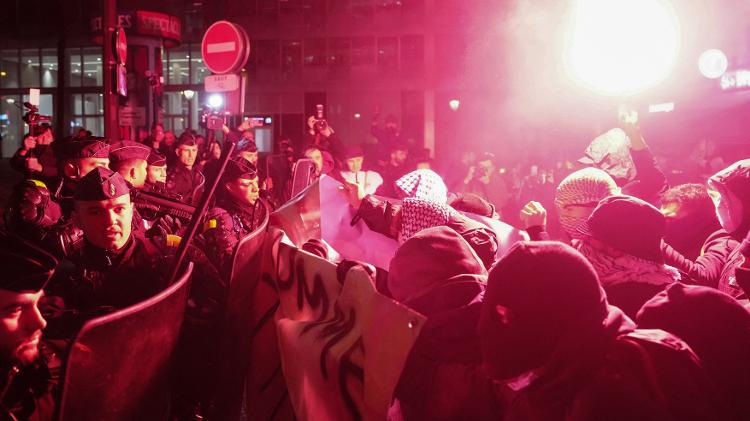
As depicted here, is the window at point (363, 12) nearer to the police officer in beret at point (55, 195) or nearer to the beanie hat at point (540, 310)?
the police officer in beret at point (55, 195)

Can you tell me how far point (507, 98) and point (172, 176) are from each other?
72.0 ft

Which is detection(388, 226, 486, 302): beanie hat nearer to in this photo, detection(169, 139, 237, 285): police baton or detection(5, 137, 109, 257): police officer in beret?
detection(169, 139, 237, 285): police baton

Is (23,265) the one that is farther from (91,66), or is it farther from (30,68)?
(30,68)

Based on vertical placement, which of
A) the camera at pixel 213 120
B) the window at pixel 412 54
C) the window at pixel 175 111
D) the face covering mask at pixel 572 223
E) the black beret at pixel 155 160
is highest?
the window at pixel 412 54

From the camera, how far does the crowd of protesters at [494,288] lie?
5.72ft

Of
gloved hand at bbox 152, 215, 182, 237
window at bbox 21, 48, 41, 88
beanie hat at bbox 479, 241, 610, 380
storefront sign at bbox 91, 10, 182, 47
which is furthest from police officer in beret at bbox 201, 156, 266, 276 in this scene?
window at bbox 21, 48, 41, 88

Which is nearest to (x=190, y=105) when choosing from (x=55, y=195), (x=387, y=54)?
(x=387, y=54)

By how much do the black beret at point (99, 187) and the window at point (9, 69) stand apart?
4054 centimetres

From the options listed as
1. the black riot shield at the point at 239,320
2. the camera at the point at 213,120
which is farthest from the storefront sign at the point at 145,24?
the black riot shield at the point at 239,320

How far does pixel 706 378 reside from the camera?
1.75 m

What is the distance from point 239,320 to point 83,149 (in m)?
3.44

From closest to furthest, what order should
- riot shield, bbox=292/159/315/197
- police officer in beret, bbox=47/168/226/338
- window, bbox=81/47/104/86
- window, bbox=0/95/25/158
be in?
police officer in beret, bbox=47/168/226/338 < riot shield, bbox=292/159/315/197 < window, bbox=81/47/104/86 < window, bbox=0/95/25/158

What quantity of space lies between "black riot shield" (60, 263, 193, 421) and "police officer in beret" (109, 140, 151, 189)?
4082mm

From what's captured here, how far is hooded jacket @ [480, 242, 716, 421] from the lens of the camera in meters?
1.67
